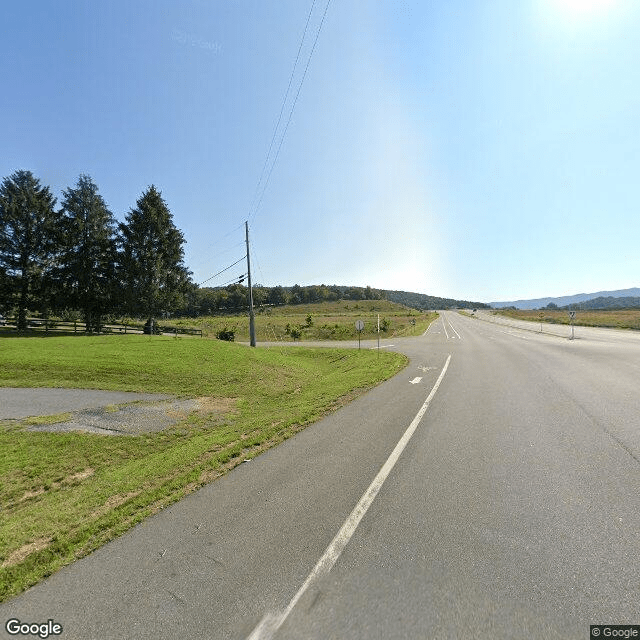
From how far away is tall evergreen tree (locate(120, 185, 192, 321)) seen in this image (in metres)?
35.2

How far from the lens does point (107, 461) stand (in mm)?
6422

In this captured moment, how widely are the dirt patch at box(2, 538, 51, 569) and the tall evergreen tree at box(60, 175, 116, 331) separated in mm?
37103

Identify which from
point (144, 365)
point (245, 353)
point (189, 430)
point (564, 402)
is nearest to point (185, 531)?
point (189, 430)

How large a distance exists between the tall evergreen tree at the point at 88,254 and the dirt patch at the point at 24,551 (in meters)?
37.1

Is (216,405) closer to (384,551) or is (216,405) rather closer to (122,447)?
(122,447)

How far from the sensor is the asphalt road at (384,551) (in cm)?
255

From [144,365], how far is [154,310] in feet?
75.5

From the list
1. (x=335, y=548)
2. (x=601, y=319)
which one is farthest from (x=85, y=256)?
(x=601, y=319)

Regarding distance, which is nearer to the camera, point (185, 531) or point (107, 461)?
point (185, 531)

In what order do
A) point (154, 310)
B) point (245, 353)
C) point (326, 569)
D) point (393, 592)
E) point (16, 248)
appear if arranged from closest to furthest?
point (393, 592) → point (326, 569) → point (245, 353) → point (16, 248) → point (154, 310)

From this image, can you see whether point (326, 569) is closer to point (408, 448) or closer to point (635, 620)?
point (635, 620)

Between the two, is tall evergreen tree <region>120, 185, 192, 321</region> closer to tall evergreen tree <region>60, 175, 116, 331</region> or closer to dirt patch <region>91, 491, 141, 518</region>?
tall evergreen tree <region>60, 175, 116, 331</region>

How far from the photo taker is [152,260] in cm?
3591

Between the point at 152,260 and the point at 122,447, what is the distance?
33.2 meters
